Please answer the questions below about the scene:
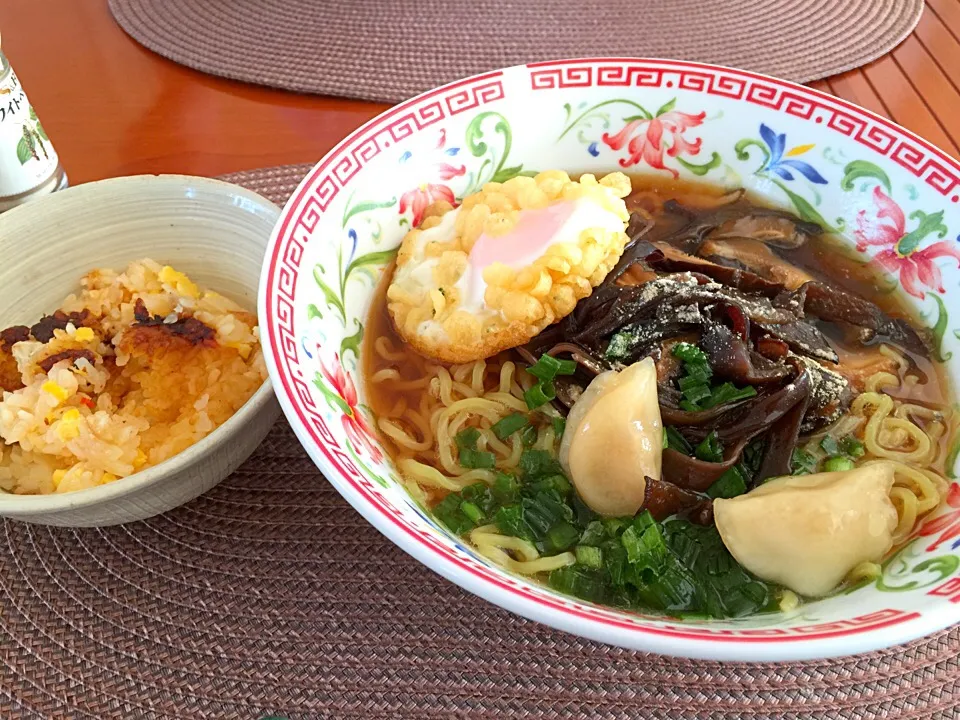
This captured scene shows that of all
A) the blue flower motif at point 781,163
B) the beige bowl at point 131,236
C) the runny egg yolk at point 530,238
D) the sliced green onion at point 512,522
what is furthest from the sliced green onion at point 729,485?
the beige bowl at point 131,236

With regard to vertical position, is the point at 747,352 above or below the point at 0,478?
above

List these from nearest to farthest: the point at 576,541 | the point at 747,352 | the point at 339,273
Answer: the point at 576,541
the point at 747,352
the point at 339,273

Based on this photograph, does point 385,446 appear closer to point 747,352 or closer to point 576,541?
point 576,541

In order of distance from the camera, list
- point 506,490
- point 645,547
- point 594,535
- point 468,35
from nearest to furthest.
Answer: point 645,547, point 594,535, point 506,490, point 468,35

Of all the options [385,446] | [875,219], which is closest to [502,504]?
[385,446]

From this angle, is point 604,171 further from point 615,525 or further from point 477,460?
point 615,525

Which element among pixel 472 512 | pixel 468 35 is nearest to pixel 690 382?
pixel 472 512

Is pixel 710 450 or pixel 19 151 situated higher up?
pixel 19 151
